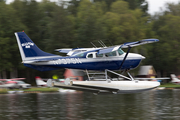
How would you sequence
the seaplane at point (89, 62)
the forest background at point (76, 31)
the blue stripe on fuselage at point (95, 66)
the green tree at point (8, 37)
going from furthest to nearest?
the forest background at point (76, 31) < the green tree at point (8, 37) < the blue stripe on fuselage at point (95, 66) < the seaplane at point (89, 62)

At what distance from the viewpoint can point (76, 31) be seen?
1928 inches

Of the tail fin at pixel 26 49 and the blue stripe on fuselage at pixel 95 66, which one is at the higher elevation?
the tail fin at pixel 26 49

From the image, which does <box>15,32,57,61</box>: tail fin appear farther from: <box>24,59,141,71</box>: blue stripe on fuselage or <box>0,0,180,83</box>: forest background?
<box>0,0,180,83</box>: forest background

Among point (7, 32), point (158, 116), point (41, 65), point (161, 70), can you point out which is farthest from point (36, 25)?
point (158, 116)

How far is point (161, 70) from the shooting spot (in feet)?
206

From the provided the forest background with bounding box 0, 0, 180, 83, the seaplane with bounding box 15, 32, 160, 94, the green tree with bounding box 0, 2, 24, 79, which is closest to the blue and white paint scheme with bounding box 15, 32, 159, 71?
the seaplane with bounding box 15, 32, 160, 94

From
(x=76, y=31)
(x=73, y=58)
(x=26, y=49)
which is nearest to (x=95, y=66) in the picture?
(x=73, y=58)

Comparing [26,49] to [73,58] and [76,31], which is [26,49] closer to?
[73,58]

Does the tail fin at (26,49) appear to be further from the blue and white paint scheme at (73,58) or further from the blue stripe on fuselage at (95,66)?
the blue stripe on fuselage at (95,66)

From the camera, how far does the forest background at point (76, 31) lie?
46938mm

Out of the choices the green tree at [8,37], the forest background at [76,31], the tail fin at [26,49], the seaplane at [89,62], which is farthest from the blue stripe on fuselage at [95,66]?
the green tree at [8,37]

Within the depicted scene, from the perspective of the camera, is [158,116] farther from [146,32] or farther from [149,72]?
[146,32]

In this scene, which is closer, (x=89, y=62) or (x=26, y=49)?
(x=26, y=49)

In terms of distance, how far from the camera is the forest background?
46.9m
